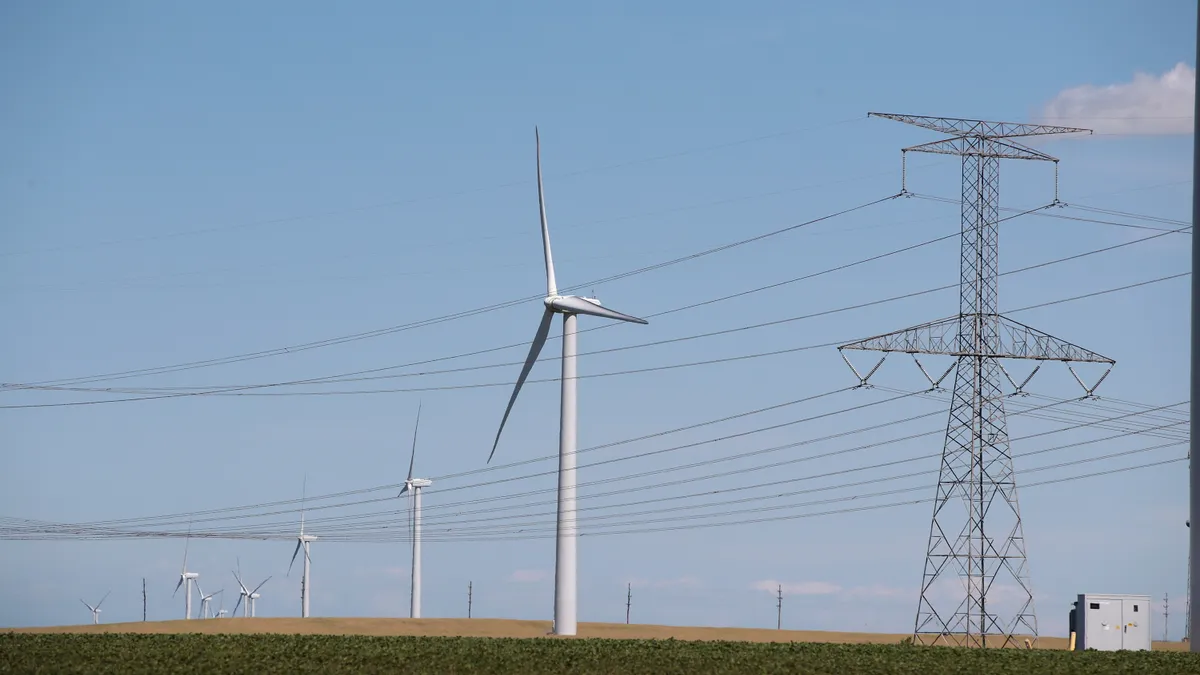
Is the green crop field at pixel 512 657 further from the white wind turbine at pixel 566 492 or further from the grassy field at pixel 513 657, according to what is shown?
the white wind turbine at pixel 566 492

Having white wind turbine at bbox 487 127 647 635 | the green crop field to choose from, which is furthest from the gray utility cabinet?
white wind turbine at bbox 487 127 647 635

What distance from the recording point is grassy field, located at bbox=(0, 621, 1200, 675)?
53719 mm

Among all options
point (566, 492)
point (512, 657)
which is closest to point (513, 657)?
point (512, 657)

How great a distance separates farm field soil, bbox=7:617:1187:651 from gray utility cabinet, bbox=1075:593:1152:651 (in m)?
3.91

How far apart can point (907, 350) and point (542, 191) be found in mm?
22921

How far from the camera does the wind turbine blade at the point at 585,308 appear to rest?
82875 millimetres

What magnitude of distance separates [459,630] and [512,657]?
34890 millimetres

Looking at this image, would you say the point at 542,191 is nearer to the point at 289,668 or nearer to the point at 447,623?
the point at 447,623

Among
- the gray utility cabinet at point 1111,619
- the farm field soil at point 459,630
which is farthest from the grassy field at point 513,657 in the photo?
the farm field soil at point 459,630

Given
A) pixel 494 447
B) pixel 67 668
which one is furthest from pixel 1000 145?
pixel 67 668

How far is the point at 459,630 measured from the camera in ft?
298

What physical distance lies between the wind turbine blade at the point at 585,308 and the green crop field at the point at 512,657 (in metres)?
22.0

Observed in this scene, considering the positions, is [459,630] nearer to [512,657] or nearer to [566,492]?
[566,492]

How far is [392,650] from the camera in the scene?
59781 millimetres
